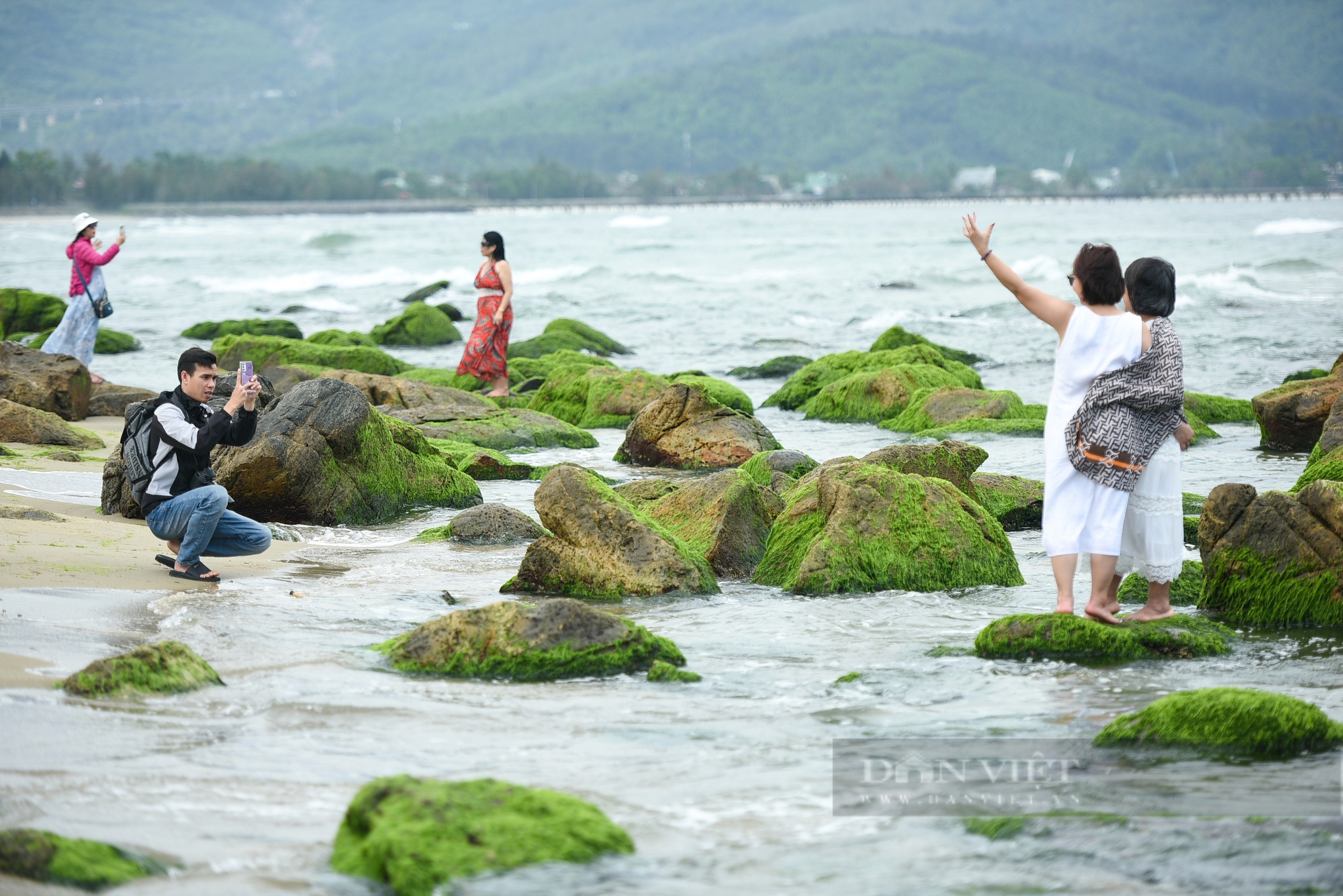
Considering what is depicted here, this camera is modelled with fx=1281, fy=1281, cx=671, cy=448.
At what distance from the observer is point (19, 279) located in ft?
138

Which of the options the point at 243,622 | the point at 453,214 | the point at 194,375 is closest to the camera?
the point at 243,622

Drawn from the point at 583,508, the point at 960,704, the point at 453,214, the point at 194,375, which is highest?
the point at 453,214

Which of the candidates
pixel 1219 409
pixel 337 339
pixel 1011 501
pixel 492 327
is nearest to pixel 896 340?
pixel 1219 409

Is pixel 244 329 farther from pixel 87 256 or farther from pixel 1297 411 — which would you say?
pixel 1297 411

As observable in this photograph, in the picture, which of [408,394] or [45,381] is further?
[408,394]

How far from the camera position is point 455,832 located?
358 cm

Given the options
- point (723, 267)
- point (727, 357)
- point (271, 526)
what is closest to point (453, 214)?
point (723, 267)

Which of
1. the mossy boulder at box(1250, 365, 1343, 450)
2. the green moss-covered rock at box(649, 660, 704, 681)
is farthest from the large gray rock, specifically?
the mossy boulder at box(1250, 365, 1343, 450)

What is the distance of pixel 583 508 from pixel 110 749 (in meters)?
3.23

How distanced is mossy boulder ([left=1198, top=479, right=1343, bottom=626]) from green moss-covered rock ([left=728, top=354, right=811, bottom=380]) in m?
13.4

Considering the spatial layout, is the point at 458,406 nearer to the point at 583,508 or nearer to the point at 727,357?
the point at 583,508

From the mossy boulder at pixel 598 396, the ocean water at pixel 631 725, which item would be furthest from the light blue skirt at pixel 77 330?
the ocean water at pixel 631 725

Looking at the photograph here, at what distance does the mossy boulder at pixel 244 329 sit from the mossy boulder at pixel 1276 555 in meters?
19.0

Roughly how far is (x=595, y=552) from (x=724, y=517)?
100 cm
